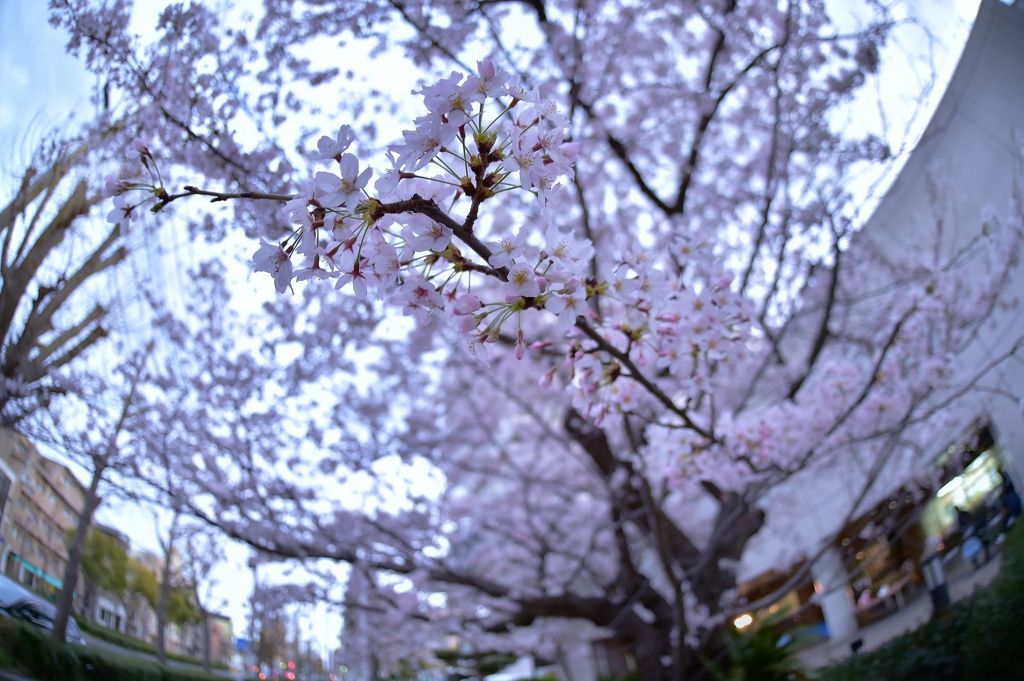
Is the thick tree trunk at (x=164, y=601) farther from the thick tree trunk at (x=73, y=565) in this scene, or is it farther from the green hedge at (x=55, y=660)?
the thick tree trunk at (x=73, y=565)

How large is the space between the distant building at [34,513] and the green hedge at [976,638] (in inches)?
124

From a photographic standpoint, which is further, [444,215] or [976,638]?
[976,638]

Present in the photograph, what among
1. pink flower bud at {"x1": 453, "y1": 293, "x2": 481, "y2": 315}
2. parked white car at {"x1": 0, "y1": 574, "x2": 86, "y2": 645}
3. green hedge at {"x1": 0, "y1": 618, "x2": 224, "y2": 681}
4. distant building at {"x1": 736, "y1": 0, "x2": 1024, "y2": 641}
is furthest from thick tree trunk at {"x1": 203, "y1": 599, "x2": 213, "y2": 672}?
distant building at {"x1": 736, "y1": 0, "x2": 1024, "y2": 641}

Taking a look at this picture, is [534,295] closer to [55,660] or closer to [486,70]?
[486,70]

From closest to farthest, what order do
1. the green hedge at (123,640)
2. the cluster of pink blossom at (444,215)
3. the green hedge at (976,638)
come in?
1. the cluster of pink blossom at (444,215)
2. the green hedge at (123,640)
3. the green hedge at (976,638)

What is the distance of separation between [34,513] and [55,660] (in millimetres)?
299

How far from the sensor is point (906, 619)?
326cm

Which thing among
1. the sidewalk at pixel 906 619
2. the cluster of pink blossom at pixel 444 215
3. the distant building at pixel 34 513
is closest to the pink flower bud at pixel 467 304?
the cluster of pink blossom at pixel 444 215

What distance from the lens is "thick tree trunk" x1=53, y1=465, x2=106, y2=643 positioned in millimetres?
1338

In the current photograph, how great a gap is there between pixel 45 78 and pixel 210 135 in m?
0.38

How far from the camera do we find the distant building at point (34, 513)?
1.32 meters

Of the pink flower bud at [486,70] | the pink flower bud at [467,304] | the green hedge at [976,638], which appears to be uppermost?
the pink flower bud at [486,70]

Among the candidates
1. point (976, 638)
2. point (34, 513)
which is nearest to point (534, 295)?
point (34, 513)

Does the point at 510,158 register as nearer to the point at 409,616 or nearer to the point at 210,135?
the point at 210,135
